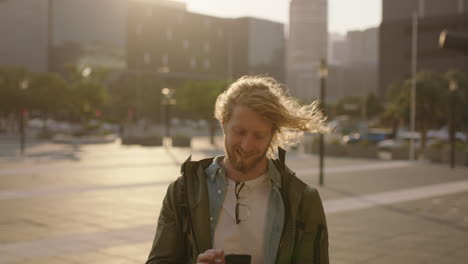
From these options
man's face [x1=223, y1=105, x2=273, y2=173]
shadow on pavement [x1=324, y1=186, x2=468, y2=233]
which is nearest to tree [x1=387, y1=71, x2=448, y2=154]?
shadow on pavement [x1=324, y1=186, x2=468, y2=233]

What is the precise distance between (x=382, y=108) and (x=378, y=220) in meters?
74.0

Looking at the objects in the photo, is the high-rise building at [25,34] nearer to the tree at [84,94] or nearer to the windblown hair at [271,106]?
the tree at [84,94]

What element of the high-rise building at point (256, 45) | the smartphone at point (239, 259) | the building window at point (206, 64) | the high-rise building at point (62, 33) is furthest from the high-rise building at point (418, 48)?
the smartphone at point (239, 259)

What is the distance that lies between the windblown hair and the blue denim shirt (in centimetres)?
23

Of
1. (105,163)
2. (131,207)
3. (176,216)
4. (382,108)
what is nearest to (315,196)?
(176,216)

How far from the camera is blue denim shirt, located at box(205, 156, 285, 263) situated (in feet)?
8.97

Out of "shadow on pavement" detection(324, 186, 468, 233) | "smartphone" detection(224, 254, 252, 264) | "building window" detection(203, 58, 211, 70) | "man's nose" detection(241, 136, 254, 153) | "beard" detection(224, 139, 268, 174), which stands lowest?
"shadow on pavement" detection(324, 186, 468, 233)

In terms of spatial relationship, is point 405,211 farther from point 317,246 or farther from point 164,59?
point 164,59

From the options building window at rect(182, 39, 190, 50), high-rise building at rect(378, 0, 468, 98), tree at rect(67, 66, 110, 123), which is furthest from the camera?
building window at rect(182, 39, 190, 50)

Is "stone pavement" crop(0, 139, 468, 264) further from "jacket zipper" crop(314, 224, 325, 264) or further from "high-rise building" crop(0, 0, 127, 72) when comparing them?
"high-rise building" crop(0, 0, 127, 72)

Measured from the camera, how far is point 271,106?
2.70 m

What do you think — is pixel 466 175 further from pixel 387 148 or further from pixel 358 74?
pixel 358 74

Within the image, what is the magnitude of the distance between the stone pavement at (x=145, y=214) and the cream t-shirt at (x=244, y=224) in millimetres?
4845

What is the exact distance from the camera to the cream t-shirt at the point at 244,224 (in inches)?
108
